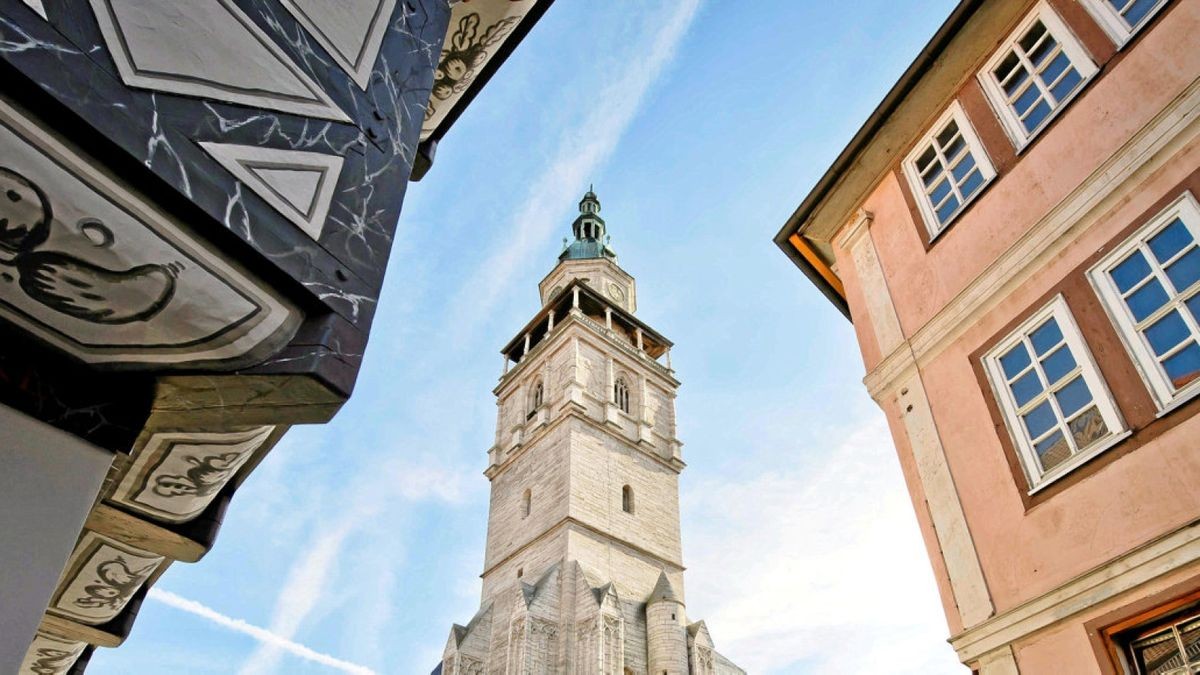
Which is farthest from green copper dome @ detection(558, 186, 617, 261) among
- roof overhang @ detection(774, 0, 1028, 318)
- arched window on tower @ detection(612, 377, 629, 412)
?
roof overhang @ detection(774, 0, 1028, 318)

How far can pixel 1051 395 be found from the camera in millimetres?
6371

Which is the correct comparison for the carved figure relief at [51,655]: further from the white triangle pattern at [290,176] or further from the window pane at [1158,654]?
the window pane at [1158,654]

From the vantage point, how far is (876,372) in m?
8.79

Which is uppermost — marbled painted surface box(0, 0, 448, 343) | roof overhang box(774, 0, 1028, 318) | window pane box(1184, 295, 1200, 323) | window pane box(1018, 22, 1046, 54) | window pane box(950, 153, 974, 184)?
roof overhang box(774, 0, 1028, 318)

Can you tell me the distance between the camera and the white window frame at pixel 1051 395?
19.1ft

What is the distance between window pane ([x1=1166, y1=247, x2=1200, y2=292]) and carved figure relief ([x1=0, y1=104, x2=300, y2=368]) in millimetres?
6293

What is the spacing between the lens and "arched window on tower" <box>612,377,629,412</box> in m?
34.9

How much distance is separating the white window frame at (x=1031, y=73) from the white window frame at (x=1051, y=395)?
1971mm

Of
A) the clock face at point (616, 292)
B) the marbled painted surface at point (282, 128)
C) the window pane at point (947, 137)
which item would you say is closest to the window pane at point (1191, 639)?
the window pane at point (947, 137)

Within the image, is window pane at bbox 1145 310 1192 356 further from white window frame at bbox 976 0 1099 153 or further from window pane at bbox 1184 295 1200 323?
white window frame at bbox 976 0 1099 153

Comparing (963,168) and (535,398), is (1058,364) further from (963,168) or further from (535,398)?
(535,398)

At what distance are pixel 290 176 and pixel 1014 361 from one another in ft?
21.7

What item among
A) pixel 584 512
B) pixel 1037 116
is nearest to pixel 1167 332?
pixel 1037 116

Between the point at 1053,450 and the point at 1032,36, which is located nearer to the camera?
the point at 1053,450
